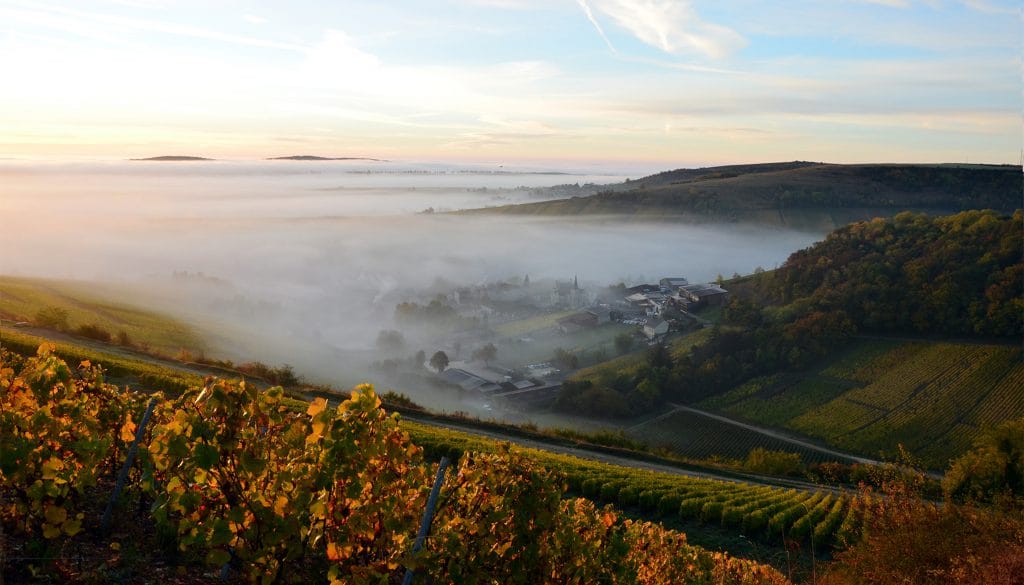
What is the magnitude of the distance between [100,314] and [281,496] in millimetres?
72974

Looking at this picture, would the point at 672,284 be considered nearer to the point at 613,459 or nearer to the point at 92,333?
the point at 613,459

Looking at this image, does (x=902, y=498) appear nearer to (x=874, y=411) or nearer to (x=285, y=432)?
(x=285, y=432)

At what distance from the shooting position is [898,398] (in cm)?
7162

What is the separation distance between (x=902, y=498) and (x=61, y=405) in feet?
47.7

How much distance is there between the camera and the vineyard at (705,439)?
64.9 m

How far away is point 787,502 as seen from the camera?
2323 centimetres

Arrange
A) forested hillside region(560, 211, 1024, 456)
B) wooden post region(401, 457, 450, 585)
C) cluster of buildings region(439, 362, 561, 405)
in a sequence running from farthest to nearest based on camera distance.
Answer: cluster of buildings region(439, 362, 561, 405)
forested hillside region(560, 211, 1024, 456)
wooden post region(401, 457, 450, 585)

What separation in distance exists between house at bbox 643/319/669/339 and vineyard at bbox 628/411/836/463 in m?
29.7

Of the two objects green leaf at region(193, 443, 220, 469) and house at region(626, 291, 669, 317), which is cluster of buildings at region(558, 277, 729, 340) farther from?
green leaf at region(193, 443, 220, 469)

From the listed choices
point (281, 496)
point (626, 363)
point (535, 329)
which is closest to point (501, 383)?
point (626, 363)

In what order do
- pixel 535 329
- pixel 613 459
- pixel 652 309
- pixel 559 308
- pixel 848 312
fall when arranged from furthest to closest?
pixel 559 308 < pixel 535 329 < pixel 652 309 < pixel 848 312 < pixel 613 459

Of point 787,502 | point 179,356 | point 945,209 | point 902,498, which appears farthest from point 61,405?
point 945,209

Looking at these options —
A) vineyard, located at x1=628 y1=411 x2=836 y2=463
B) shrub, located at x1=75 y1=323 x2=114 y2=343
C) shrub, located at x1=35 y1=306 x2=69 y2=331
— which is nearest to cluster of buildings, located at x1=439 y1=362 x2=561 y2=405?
vineyard, located at x1=628 y1=411 x2=836 y2=463

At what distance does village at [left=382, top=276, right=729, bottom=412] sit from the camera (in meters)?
93.9
